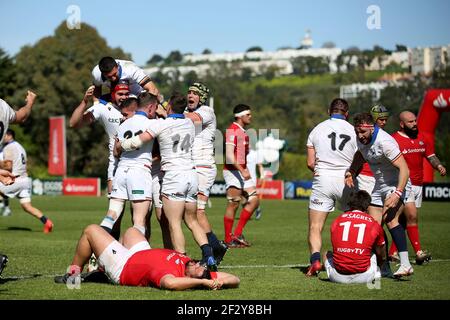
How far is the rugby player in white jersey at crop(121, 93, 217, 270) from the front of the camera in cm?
1191

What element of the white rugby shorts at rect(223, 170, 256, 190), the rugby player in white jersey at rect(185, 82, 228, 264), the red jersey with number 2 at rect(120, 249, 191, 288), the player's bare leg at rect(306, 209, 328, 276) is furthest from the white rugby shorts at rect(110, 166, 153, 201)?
the white rugby shorts at rect(223, 170, 256, 190)

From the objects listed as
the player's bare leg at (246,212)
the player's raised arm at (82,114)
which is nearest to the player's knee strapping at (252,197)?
the player's bare leg at (246,212)

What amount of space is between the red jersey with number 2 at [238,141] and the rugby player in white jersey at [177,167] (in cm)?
498

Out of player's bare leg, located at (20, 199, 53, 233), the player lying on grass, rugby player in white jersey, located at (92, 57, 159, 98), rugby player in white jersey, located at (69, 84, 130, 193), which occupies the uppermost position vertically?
rugby player in white jersey, located at (92, 57, 159, 98)

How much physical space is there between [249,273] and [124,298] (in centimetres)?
329

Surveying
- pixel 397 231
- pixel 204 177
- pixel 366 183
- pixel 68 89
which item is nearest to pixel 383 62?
pixel 68 89

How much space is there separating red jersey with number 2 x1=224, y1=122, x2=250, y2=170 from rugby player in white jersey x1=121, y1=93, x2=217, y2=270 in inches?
196

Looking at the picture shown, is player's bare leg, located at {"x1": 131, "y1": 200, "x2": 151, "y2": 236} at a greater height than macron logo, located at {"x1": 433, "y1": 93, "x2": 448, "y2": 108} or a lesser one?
lesser

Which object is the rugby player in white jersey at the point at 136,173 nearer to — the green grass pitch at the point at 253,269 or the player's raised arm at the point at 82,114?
the player's raised arm at the point at 82,114

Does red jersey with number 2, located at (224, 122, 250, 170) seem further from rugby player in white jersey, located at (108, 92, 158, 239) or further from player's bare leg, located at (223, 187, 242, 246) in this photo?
rugby player in white jersey, located at (108, 92, 158, 239)

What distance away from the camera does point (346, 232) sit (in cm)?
1091
